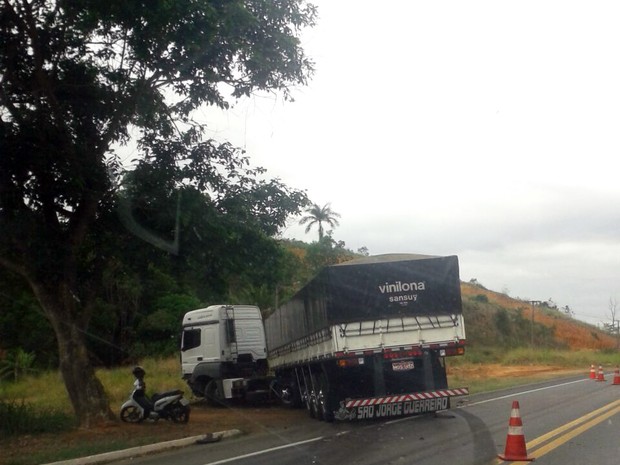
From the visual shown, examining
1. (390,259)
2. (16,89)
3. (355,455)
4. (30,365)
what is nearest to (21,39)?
(16,89)

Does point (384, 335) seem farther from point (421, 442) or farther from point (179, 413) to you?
point (179, 413)

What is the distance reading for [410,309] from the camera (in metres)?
16.1

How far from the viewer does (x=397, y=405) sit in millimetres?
16203

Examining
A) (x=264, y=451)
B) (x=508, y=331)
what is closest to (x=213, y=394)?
(x=264, y=451)

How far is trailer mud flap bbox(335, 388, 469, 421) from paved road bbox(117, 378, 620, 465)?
0.82 ft

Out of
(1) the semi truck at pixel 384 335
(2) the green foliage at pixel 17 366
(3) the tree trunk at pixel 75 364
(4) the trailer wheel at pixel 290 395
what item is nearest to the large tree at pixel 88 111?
(3) the tree trunk at pixel 75 364

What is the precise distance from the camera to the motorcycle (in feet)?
53.4

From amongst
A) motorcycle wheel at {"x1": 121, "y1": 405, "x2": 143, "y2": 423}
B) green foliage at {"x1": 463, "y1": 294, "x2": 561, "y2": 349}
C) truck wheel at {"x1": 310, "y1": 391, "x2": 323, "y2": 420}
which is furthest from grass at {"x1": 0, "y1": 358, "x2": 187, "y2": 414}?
green foliage at {"x1": 463, "y1": 294, "x2": 561, "y2": 349}

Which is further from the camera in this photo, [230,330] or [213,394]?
[230,330]

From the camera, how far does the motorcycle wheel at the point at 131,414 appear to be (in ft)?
53.8

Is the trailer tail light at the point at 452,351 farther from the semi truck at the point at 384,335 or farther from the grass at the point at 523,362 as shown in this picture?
the grass at the point at 523,362

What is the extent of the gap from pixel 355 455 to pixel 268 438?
10.8ft

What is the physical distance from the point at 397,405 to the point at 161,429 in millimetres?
4812

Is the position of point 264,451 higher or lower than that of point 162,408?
lower
